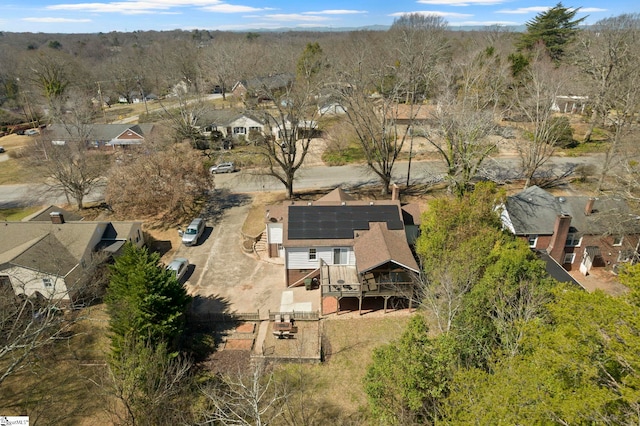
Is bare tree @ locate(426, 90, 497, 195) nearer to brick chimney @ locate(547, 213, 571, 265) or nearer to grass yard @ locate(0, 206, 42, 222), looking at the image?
brick chimney @ locate(547, 213, 571, 265)

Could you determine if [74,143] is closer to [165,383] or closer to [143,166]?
[143,166]

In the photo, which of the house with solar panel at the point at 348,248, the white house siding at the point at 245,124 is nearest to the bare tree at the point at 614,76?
the house with solar panel at the point at 348,248

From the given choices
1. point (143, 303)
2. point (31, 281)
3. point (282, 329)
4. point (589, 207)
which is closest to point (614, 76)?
point (589, 207)

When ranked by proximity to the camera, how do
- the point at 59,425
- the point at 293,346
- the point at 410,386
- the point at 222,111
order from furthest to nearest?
the point at 222,111, the point at 293,346, the point at 59,425, the point at 410,386

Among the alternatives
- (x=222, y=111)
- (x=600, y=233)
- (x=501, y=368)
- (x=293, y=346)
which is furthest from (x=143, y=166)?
(x=600, y=233)

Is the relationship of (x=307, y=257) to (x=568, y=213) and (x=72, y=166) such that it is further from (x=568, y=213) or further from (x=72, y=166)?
(x=72, y=166)

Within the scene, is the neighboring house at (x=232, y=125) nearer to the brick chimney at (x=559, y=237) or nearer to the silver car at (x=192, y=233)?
the silver car at (x=192, y=233)

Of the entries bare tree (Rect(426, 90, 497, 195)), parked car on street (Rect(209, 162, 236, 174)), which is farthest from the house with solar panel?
parked car on street (Rect(209, 162, 236, 174))
